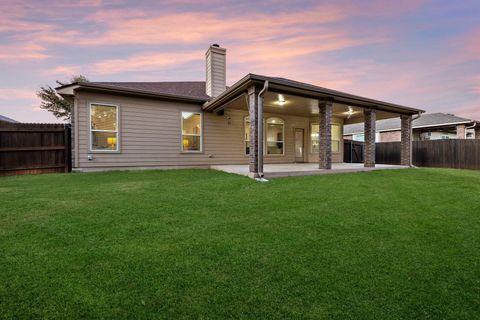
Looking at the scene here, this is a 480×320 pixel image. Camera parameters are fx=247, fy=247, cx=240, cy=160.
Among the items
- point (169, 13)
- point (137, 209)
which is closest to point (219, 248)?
point (137, 209)

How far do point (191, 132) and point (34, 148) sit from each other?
5.11 m

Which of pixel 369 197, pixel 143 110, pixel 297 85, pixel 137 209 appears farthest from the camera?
pixel 143 110

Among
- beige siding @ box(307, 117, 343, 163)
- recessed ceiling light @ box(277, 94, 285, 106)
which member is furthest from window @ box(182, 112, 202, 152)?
beige siding @ box(307, 117, 343, 163)

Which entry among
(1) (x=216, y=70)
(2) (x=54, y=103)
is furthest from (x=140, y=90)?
(2) (x=54, y=103)

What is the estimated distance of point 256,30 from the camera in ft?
33.3

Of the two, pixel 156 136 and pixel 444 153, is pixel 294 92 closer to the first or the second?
pixel 156 136

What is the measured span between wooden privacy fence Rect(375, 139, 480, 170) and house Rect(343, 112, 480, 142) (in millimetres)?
4475

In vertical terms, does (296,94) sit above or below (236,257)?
above

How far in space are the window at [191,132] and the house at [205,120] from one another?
4cm

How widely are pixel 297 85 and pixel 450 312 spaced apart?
21.4ft

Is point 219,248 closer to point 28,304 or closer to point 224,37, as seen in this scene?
point 28,304

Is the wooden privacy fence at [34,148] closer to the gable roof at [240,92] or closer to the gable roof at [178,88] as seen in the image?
the gable roof at [240,92]

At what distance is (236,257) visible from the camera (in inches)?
94.3

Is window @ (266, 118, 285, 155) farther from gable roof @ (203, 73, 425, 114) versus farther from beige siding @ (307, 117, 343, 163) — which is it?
gable roof @ (203, 73, 425, 114)
